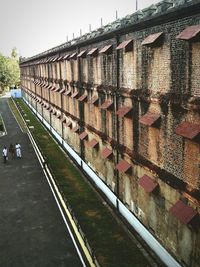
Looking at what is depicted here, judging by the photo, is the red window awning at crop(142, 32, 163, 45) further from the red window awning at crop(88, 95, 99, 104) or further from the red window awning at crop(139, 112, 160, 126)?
the red window awning at crop(88, 95, 99, 104)

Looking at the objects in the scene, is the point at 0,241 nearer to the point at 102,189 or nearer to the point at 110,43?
the point at 102,189

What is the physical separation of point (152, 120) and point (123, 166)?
4690 mm

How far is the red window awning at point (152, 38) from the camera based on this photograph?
13383 millimetres

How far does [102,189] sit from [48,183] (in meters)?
5.04

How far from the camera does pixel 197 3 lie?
10.8 metres

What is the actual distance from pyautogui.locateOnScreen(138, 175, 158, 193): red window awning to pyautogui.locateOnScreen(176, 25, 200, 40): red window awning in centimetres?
684

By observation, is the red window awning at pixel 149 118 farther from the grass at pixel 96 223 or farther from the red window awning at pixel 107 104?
Result: the grass at pixel 96 223

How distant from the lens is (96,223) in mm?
18328

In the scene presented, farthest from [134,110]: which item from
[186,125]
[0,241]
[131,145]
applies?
[0,241]

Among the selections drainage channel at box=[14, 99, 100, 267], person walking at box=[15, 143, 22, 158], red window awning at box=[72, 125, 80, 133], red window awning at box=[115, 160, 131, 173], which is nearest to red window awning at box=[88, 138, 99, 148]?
drainage channel at box=[14, 99, 100, 267]

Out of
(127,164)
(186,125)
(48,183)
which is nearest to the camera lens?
(186,125)

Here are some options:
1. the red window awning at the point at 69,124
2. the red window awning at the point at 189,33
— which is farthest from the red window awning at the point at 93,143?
the red window awning at the point at 189,33

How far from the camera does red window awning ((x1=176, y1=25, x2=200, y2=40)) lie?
10906mm

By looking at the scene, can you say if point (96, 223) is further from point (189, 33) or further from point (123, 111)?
point (189, 33)
